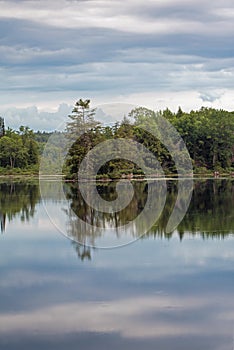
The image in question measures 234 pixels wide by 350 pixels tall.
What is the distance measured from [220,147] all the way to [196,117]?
4.03 metres

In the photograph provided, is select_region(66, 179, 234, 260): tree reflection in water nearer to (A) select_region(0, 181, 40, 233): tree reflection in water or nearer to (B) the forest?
(A) select_region(0, 181, 40, 233): tree reflection in water

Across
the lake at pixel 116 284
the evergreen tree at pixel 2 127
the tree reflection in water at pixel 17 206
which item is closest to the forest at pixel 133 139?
the evergreen tree at pixel 2 127

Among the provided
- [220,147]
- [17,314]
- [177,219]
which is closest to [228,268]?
[17,314]

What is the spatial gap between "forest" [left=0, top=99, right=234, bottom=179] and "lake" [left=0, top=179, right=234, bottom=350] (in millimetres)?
21393

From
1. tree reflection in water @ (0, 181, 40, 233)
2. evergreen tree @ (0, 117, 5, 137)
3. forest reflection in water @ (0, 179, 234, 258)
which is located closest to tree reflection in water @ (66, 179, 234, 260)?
forest reflection in water @ (0, 179, 234, 258)

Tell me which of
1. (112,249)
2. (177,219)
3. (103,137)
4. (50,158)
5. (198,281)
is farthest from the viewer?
(50,158)

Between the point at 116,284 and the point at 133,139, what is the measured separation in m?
33.5

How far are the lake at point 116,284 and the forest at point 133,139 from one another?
2139 centimetres

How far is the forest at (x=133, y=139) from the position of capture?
134 feet

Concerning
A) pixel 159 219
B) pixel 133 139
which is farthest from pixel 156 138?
pixel 159 219

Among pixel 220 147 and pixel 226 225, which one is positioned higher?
pixel 220 147

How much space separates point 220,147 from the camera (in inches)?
2184

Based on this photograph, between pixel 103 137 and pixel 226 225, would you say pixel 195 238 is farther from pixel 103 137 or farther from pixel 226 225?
pixel 103 137

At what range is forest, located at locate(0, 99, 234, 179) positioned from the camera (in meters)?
40.8
